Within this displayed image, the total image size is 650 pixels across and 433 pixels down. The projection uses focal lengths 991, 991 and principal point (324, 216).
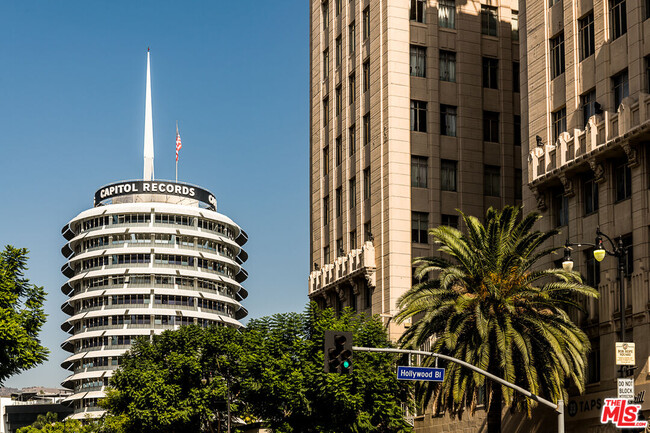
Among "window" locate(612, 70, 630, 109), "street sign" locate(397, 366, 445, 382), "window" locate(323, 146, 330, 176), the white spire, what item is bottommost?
"street sign" locate(397, 366, 445, 382)

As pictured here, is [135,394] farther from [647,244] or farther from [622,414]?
[622,414]

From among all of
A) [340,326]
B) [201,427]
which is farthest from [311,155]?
[340,326]

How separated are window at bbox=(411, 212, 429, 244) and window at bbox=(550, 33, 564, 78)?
18243 mm

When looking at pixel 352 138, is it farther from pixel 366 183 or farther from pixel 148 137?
pixel 148 137

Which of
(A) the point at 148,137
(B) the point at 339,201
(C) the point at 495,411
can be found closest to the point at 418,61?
(B) the point at 339,201

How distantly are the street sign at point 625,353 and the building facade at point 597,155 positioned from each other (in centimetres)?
912

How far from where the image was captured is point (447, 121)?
232 feet

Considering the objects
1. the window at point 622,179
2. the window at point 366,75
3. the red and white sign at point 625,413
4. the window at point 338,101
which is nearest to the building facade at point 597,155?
the window at point 622,179

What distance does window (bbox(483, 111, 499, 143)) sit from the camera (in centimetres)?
7188

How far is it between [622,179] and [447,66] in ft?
89.9

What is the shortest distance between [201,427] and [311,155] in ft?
79.4

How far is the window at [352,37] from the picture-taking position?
76.1 m

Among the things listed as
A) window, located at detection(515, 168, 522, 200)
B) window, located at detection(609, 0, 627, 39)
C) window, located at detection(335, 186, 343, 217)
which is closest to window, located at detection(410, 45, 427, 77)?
window, located at detection(515, 168, 522, 200)

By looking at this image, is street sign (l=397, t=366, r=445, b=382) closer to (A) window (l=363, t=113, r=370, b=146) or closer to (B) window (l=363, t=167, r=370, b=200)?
(B) window (l=363, t=167, r=370, b=200)
